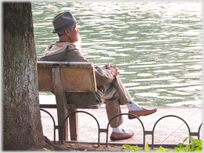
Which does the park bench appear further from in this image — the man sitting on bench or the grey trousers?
the grey trousers

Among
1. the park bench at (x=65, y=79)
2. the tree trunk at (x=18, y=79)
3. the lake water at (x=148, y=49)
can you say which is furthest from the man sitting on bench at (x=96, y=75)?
the lake water at (x=148, y=49)

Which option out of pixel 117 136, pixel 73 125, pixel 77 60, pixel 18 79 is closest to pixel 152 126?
pixel 117 136

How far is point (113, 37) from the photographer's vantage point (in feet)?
53.1

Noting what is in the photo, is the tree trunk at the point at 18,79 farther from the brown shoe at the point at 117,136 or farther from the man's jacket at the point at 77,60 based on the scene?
the brown shoe at the point at 117,136

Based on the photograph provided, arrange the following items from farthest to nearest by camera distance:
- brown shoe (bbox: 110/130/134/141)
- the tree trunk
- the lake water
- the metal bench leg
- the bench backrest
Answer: the lake water
brown shoe (bbox: 110/130/134/141)
the metal bench leg
the bench backrest
the tree trunk

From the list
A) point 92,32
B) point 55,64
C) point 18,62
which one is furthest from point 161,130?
point 92,32

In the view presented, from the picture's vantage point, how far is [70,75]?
17.3 ft

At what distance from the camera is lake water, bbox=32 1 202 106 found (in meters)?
8.96

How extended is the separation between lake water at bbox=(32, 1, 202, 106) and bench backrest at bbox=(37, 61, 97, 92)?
2862mm

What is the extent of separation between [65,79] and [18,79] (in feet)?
2.75

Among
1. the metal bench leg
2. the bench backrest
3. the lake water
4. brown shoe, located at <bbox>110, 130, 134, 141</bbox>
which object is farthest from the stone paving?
the lake water

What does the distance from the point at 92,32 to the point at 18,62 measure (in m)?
12.9

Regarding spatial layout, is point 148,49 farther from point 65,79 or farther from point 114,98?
point 65,79

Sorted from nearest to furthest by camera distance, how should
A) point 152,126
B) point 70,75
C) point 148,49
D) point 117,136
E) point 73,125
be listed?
point 70,75 < point 73,125 < point 117,136 < point 152,126 < point 148,49
